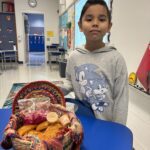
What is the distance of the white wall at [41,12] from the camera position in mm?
7512

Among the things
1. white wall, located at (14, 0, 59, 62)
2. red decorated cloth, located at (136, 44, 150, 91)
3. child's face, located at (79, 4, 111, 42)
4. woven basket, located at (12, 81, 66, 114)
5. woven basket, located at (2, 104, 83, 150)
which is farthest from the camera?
white wall, located at (14, 0, 59, 62)

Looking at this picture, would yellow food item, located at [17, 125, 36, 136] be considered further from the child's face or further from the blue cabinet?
the blue cabinet

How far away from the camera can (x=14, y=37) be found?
25.8ft

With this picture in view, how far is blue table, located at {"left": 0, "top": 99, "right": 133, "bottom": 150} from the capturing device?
0.66 meters

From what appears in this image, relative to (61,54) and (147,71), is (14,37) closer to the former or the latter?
(61,54)

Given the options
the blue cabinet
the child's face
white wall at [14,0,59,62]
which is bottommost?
the blue cabinet

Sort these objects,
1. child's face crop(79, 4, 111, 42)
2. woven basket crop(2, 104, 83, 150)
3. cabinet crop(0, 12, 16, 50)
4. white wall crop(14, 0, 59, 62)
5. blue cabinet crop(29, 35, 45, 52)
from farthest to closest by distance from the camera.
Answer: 1. blue cabinet crop(29, 35, 45, 52)
2. cabinet crop(0, 12, 16, 50)
3. white wall crop(14, 0, 59, 62)
4. child's face crop(79, 4, 111, 42)
5. woven basket crop(2, 104, 83, 150)

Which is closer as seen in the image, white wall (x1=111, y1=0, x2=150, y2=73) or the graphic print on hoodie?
the graphic print on hoodie

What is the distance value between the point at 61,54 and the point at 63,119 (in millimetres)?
6057

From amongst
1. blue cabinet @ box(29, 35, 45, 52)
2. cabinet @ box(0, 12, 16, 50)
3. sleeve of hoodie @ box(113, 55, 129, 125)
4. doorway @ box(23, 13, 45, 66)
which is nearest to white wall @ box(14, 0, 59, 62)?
cabinet @ box(0, 12, 16, 50)

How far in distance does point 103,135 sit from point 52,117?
24 centimetres

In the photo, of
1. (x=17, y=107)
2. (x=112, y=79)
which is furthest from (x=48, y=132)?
(x=112, y=79)

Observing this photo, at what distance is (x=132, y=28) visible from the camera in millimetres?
1777

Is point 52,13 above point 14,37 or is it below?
above
